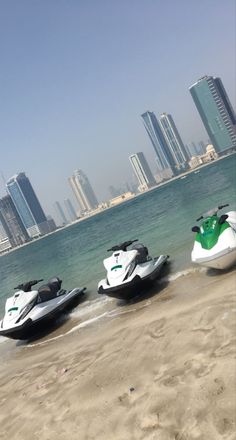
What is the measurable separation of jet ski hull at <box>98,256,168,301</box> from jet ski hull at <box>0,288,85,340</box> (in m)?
1.74

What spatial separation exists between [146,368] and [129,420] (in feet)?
4.12

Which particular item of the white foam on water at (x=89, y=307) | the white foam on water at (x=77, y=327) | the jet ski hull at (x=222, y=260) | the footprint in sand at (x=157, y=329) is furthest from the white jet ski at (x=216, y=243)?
the white foam on water at (x=89, y=307)

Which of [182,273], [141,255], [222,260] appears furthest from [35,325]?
[222,260]

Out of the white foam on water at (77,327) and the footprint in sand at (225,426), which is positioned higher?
the footprint in sand at (225,426)

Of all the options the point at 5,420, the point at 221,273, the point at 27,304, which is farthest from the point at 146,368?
the point at 27,304

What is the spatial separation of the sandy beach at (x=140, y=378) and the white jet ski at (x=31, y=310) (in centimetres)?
95

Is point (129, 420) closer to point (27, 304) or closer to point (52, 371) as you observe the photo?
point (52, 371)

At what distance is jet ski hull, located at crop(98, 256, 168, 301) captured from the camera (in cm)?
1005

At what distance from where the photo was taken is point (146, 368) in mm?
6055

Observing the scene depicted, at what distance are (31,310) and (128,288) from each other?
2829 mm

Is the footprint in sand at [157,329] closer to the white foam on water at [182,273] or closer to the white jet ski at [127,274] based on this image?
the white jet ski at [127,274]

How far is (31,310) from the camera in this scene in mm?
11008

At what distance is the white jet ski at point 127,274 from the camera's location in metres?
10.1

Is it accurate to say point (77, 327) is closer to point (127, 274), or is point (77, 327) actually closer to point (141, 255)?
point (127, 274)
